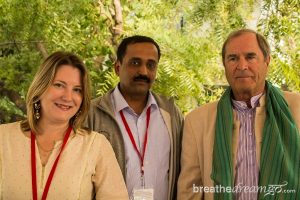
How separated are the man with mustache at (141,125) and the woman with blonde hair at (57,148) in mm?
323

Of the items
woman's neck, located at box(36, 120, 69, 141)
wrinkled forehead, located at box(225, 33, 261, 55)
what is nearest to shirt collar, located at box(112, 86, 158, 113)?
woman's neck, located at box(36, 120, 69, 141)

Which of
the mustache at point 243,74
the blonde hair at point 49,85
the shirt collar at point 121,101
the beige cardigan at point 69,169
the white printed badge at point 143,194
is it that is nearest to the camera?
the beige cardigan at point 69,169

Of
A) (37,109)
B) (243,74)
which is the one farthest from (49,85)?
(243,74)

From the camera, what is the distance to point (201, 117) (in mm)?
2596

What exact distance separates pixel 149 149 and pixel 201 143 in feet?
1.17

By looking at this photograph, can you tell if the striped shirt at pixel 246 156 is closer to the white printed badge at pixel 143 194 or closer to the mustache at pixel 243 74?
the mustache at pixel 243 74

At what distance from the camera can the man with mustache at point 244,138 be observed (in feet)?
7.53

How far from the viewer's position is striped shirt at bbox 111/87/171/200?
8.66 feet

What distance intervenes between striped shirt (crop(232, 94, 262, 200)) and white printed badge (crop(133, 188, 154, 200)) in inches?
21.0

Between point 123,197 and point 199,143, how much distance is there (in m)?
0.57

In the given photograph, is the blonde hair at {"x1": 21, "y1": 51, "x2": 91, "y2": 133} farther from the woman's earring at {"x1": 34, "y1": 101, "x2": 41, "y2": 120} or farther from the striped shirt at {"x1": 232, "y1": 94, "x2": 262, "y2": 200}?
the striped shirt at {"x1": 232, "y1": 94, "x2": 262, "y2": 200}

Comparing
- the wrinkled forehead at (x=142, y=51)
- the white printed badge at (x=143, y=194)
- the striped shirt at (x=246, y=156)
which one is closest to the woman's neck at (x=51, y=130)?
the white printed badge at (x=143, y=194)

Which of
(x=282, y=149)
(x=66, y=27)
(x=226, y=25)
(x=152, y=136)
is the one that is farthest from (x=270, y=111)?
(x=66, y=27)

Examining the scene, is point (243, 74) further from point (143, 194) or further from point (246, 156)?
point (143, 194)
